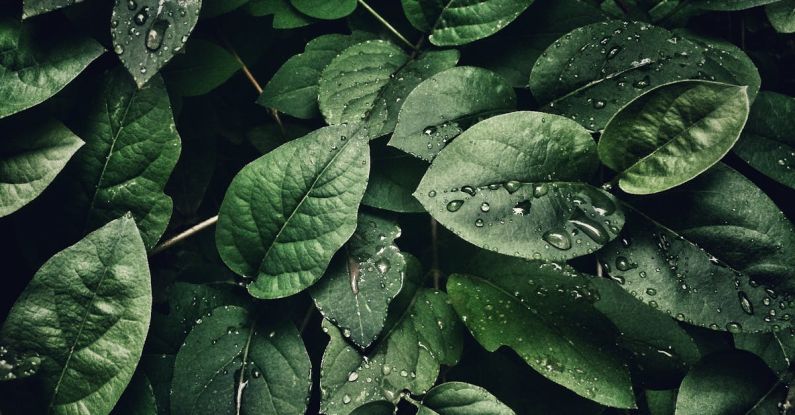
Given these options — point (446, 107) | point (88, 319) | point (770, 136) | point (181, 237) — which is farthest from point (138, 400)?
point (770, 136)

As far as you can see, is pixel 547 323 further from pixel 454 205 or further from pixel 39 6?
pixel 39 6

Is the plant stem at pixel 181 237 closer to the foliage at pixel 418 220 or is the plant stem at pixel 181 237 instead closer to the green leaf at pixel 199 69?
the foliage at pixel 418 220

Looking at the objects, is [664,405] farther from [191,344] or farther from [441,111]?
[191,344]

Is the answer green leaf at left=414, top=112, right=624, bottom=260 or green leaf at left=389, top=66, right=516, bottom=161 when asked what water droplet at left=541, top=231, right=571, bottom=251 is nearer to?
green leaf at left=414, top=112, right=624, bottom=260

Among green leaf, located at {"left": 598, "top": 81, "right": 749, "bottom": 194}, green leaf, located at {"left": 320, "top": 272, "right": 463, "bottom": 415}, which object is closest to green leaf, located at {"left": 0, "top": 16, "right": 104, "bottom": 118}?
green leaf, located at {"left": 320, "top": 272, "right": 463, "bottom": 415}

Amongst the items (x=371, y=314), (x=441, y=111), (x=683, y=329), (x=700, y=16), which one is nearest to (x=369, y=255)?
(x=371, y=314)
